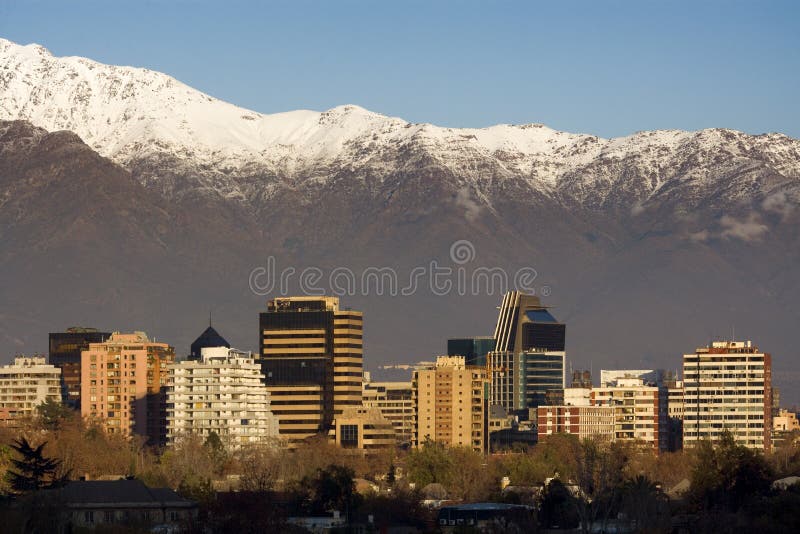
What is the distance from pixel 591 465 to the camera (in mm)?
166625

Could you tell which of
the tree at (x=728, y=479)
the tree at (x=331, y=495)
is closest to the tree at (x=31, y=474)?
the tree at (x=331, y=495)

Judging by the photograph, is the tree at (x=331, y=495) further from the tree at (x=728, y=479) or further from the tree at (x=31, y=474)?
the tree at (x=728, y=479)

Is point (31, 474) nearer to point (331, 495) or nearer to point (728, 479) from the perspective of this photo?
point (331, 495)

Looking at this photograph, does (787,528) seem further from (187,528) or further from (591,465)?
(187,528)

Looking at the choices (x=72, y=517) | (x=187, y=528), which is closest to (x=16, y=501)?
(x=72, y=517)

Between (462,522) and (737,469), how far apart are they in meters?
22.9

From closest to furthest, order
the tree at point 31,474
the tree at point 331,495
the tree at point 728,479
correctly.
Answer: the tree at point 728,479
the tree at point 31,474
the tree at point 331,495

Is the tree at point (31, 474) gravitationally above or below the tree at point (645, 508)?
above

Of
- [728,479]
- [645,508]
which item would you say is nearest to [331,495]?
[728,479]

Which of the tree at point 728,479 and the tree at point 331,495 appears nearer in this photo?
the tree at point 728,479

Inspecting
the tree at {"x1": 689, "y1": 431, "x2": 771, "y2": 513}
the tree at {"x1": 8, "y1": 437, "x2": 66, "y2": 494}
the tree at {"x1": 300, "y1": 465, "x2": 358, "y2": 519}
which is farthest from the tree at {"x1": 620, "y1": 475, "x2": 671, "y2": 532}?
the tree at {"x1": 8, "y1": 437, "x2": 66, "y2": 494}

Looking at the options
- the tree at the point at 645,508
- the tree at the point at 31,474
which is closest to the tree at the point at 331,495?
the tree at the point at 31,474

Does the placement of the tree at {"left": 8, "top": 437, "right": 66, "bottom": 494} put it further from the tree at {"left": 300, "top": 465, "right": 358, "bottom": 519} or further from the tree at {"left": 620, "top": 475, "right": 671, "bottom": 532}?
the tree at {"left": 620, "top": 475, "right": 671, "bottom": 532}

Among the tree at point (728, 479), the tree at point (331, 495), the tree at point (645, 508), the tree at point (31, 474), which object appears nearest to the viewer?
the tree at point (645, 508)
